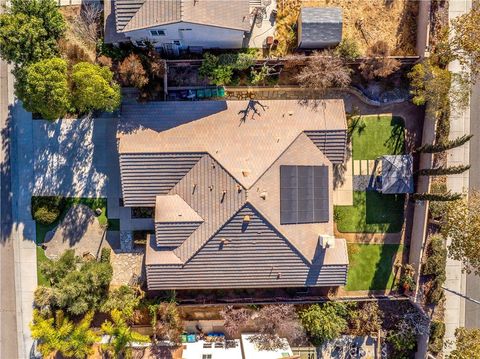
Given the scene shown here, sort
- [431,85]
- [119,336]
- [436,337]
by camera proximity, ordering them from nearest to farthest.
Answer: [431,85] → [119,336] → [436,337]

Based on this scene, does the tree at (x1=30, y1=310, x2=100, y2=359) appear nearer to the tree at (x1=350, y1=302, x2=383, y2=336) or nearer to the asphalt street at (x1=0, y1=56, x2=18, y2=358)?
the asphalt street at (x1=0, y1=56, x2=18, y2=358)

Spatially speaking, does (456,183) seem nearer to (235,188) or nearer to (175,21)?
(235,188)

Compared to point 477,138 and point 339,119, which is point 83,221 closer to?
point 339,119

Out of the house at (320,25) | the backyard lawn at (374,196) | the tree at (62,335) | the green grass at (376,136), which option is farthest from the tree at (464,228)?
the tree at (62,335)

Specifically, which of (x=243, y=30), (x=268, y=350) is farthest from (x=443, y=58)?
(x=268, y=350)

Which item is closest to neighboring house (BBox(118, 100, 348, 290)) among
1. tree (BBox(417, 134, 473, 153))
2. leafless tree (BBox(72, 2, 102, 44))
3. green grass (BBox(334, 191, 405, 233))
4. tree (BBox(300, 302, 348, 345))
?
tree (BBox(300, 302, 348, 345))

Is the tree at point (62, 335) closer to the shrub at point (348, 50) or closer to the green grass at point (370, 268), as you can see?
the green grass at point (370, 268)

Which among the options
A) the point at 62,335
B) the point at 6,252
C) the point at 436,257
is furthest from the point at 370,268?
the point at 6,252
